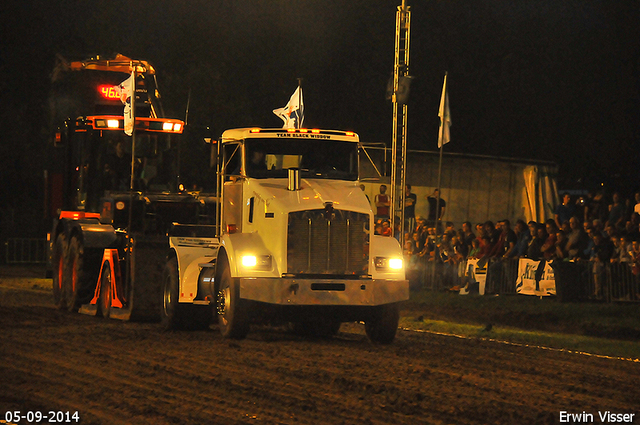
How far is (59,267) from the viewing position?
2109cm

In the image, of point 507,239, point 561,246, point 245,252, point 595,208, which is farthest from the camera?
point 595,208

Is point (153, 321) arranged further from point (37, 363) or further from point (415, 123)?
point (415, 123)

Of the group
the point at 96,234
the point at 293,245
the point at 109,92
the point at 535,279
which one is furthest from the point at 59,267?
the point at 535,279

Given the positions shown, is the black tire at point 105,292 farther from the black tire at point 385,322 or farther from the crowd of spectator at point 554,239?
the black tire at point 385,322

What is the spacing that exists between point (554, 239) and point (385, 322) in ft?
26.1

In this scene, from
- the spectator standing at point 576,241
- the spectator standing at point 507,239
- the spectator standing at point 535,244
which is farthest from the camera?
the spectator standing at point 507,239

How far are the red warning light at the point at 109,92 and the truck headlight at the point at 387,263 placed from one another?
30.9ft

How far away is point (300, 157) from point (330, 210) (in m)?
1.39

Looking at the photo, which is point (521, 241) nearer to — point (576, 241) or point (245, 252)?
point (576, 241)

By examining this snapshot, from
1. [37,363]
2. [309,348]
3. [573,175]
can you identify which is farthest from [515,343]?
[573,175]

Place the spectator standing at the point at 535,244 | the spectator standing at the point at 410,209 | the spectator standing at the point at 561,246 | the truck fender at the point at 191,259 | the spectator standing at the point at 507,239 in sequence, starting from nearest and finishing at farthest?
the truck fender at the point at 191,259, the spectator standing at the point at 561,246, the spectator standing at the point at 535,244, the spectator standing at the point at 507,239, the spectator standing at the point at 410,209

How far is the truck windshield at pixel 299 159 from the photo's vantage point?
49.9ft

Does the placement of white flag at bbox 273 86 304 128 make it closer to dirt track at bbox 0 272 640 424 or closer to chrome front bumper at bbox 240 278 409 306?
dirt track at bbox 0 272 640 424

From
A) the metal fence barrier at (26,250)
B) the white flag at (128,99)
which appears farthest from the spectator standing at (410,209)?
the metal fence barrier at (26,250)
